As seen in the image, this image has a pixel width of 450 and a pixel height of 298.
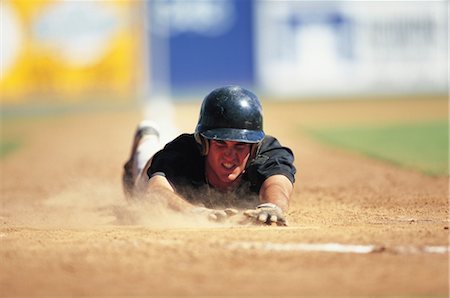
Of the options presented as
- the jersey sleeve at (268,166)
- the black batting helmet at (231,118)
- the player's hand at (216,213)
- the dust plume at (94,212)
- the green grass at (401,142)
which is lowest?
the green grass at (401,142)

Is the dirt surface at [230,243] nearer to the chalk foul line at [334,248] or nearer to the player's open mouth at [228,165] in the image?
the chalk foul line at [334,248]

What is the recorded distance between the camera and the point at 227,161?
5348mm

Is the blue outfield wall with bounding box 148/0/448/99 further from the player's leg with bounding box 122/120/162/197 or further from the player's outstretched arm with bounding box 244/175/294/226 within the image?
the player's outstretched arm with bounding box 244/175/294/226

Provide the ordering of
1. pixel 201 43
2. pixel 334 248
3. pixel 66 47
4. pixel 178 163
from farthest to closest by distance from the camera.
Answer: pixel 201 43, pixel 66 47, pixel 178 163, pixel 334 248

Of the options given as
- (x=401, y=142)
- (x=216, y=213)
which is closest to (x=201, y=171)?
(x=216, y=213)

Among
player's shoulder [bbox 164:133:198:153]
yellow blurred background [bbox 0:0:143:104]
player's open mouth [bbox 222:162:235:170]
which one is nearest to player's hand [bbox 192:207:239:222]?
player's open mouth [bbox 222:162:235:170]

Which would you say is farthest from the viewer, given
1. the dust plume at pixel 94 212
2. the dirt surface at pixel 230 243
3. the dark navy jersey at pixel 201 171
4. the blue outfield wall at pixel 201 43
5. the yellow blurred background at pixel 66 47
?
the blue outfield wall at pixel 201 43

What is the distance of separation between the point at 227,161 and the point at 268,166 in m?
0.26

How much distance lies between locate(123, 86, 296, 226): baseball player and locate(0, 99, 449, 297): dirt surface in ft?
0.69

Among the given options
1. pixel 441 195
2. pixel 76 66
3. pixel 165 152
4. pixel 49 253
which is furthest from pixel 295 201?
pixel 76 66

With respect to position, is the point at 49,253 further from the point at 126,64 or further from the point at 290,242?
the point at 126,64

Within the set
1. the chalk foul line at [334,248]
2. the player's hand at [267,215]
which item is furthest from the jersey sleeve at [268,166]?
the chalk foul line at [334,248]

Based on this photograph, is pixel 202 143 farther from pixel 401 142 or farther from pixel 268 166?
pixel 401 142

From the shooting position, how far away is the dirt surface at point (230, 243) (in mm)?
3596
